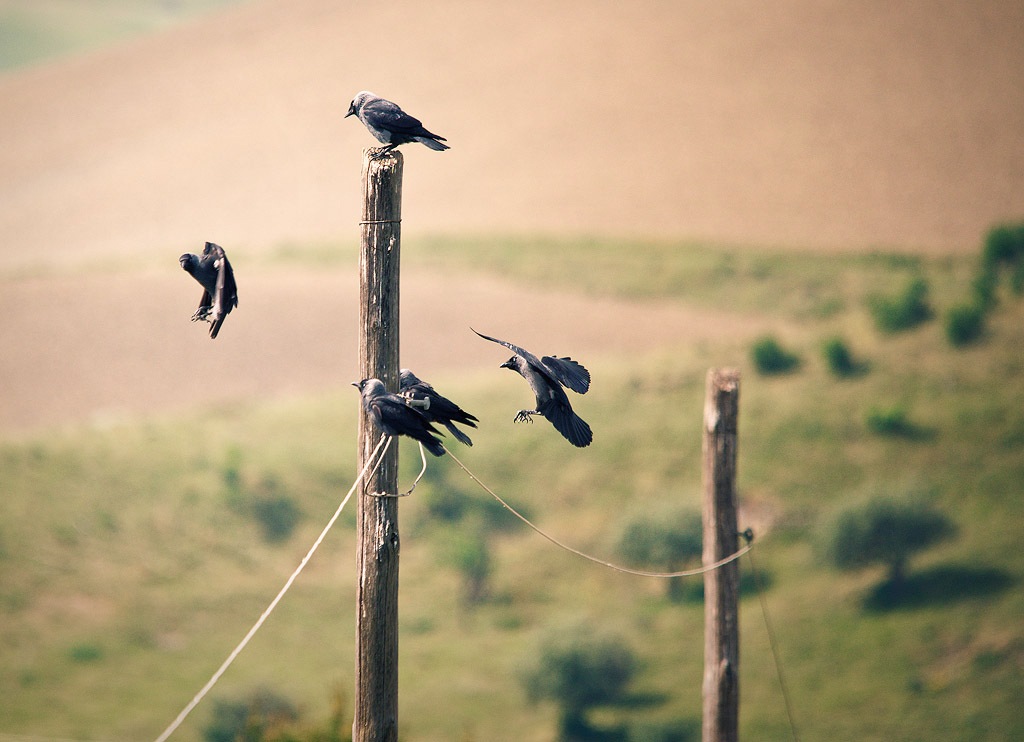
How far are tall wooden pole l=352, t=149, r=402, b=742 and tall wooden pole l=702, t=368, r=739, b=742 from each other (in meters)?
3.46

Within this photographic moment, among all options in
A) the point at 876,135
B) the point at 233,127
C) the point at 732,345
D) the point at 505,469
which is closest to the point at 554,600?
the point at 505,469

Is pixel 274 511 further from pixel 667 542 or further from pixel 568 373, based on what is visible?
pixel 568 373

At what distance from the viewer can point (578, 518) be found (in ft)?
73.3

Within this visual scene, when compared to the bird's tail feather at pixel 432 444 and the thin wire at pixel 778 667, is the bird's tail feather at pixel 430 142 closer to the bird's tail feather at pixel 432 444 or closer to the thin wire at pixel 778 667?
the bird's tail feather at pixel 432 444

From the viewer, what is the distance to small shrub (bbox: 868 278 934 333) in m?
27.1

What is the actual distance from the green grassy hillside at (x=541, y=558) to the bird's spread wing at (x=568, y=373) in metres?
12.5

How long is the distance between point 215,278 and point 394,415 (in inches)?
51.9

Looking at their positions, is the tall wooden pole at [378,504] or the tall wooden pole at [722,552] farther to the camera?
the tall wooden pole at [722,552]

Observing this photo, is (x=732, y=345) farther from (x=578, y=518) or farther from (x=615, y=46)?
(x=615, y=46)

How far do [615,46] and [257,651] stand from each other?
2587 inches

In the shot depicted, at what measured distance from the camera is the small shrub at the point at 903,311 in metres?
27.1

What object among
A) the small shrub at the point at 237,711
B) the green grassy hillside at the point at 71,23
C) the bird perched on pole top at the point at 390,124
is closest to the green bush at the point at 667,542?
the small shrub at the point at 237,711

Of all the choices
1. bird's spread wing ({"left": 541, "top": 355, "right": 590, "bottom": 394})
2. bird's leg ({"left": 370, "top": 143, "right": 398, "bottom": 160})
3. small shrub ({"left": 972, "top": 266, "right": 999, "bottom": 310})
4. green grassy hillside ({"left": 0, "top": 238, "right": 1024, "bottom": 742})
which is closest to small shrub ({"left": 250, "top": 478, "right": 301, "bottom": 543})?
green grassy hillside ({"left": 0, "top": 238, "right": 1024, "bottom": 742})

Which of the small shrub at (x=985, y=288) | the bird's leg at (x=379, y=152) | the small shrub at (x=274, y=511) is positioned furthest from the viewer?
the small shrub at (x=985, y=288)
